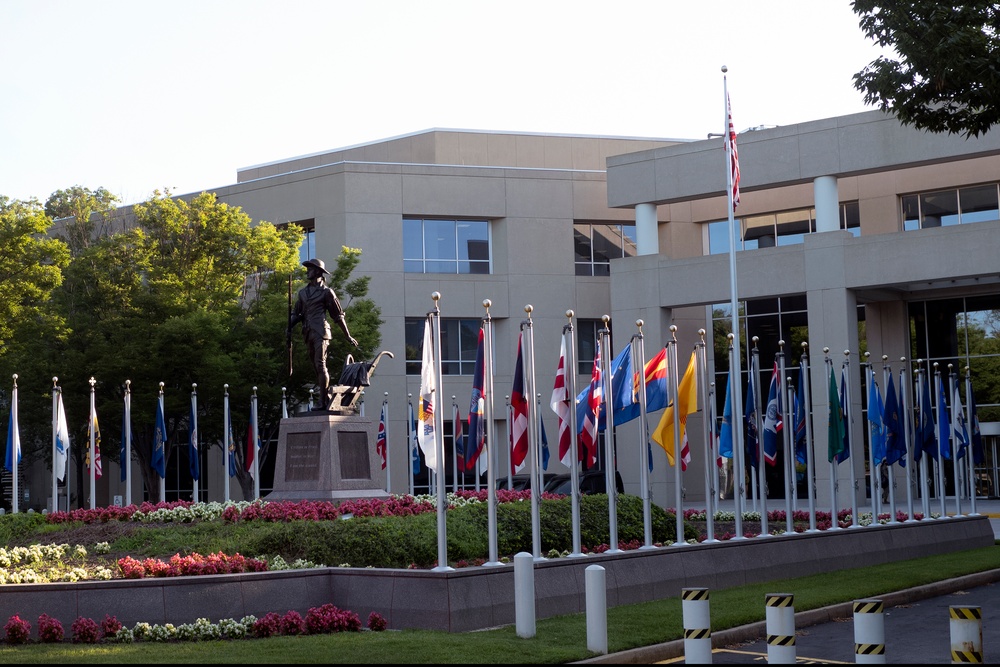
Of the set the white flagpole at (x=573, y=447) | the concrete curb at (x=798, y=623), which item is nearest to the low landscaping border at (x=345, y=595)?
Result: the white flagpole at (x=573, y=447)


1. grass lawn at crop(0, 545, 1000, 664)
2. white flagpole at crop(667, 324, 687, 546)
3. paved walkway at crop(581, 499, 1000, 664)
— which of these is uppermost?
white flagpole at crop(667, 324, 687, 546)

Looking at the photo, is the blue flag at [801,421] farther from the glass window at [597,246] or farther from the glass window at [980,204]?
the glass window at [597,246]

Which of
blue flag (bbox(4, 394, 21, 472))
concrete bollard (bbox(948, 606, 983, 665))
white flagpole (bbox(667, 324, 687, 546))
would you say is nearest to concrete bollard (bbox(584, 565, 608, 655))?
concrete bollard (bbox(948, 606, 983, 665))

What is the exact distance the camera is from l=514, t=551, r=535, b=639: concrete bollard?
47.8ft

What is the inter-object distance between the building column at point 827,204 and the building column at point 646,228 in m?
6.91

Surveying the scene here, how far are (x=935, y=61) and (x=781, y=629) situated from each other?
11.4 meters

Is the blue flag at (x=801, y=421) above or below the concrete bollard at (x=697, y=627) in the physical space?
above

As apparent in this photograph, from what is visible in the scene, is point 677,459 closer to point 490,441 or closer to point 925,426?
point 490,441

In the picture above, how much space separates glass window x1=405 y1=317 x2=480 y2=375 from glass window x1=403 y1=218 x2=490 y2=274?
2.26 meters

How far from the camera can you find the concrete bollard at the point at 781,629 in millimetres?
11438

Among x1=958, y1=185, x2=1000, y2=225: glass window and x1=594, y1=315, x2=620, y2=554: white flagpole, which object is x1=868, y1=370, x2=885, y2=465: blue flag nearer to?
x1=594, y1=315, x2=620, y2=554: white flagpole

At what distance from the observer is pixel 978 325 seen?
159 feet

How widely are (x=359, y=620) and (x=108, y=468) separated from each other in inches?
1855

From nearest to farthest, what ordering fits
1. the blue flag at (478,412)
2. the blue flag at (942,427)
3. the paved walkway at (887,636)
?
the paved walkway at (887,636) < the blue flag at (478,412) < the blue flag at (942,427)
